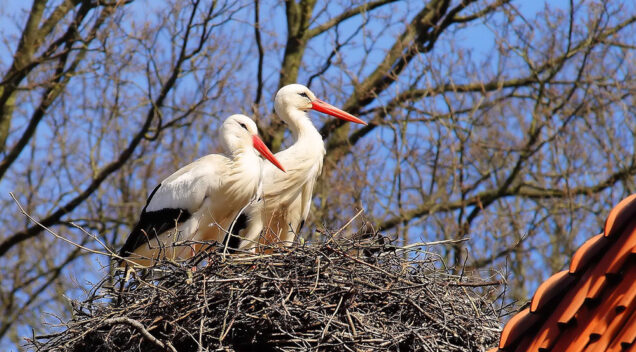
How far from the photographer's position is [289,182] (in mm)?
6535

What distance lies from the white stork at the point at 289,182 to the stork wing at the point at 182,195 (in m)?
0.40

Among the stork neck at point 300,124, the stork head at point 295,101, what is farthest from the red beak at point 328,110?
the stork neck at point 300,124

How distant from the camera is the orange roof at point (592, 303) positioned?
9.23 feet

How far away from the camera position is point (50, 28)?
386 inches

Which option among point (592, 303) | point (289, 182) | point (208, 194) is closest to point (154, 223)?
point (208, 194)

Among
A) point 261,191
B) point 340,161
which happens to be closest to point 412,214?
point 340,161

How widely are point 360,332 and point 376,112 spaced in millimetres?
6736

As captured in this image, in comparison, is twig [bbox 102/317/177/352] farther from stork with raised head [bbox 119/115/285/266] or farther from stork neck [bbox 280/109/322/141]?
stork neck [bbox 280/109/322/141]

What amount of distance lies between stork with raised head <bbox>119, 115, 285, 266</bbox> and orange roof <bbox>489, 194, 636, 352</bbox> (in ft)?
10.7

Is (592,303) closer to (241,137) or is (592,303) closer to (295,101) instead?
(241,137)

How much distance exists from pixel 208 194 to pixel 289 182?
64cm

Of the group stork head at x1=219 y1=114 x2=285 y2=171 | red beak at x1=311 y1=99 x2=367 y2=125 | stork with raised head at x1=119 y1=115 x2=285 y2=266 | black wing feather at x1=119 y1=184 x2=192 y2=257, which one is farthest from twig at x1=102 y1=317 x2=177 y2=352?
red beak at x1=311 y1=99 x2=367 y2=125

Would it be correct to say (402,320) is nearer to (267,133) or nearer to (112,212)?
(267,133)

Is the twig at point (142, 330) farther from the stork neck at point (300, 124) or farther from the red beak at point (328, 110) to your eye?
the red beak at point (328, 110)
